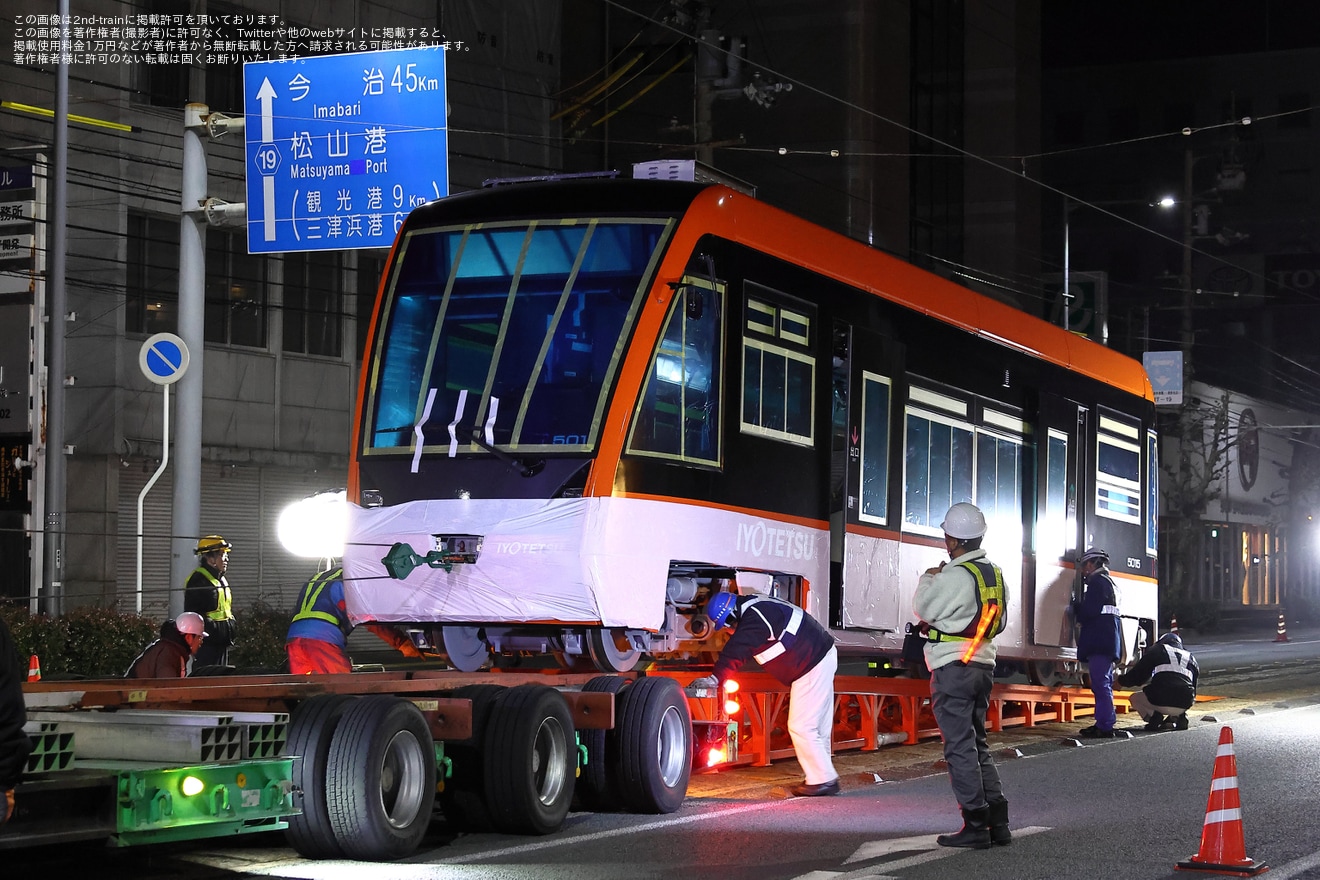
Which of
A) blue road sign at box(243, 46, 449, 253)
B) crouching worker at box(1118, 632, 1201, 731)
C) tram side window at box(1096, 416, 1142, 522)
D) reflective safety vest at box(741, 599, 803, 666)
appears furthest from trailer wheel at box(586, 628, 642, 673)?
tram side window at box(1096, 416, 1142, 522)

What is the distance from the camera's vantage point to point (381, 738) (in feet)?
27.7

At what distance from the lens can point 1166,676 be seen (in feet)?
56.6

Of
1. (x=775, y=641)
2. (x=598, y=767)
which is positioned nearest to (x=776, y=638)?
(x=775, y=641)

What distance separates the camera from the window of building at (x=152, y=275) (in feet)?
80.7

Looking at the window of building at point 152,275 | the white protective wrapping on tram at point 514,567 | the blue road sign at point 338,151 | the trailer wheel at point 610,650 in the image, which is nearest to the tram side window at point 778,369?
the white protective wrapping on tram at point 514,567

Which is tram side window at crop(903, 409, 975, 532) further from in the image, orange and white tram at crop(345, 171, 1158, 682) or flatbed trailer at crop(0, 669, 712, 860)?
flatbed trailer at crop(0, 669, 712, 860)

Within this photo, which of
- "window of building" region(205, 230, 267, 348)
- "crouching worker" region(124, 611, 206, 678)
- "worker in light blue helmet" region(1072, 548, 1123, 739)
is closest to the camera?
"crouching worker" region(124, 611, 206, 678)

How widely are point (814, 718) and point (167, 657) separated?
423 cm

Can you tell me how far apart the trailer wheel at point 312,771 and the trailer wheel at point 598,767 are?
239 cm

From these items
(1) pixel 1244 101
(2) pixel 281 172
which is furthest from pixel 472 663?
(1) pixel 1244 101

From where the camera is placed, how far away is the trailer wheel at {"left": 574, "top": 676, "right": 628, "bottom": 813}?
10.6 meters

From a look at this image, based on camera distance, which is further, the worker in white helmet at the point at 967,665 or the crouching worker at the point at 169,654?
the crouching worker at the point at 169,654

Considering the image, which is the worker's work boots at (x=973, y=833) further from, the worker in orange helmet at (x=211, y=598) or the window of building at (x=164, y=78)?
the window of building at (x=164, y=78)

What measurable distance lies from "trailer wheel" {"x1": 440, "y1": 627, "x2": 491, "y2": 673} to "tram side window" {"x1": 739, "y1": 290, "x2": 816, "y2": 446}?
7.82 feet
